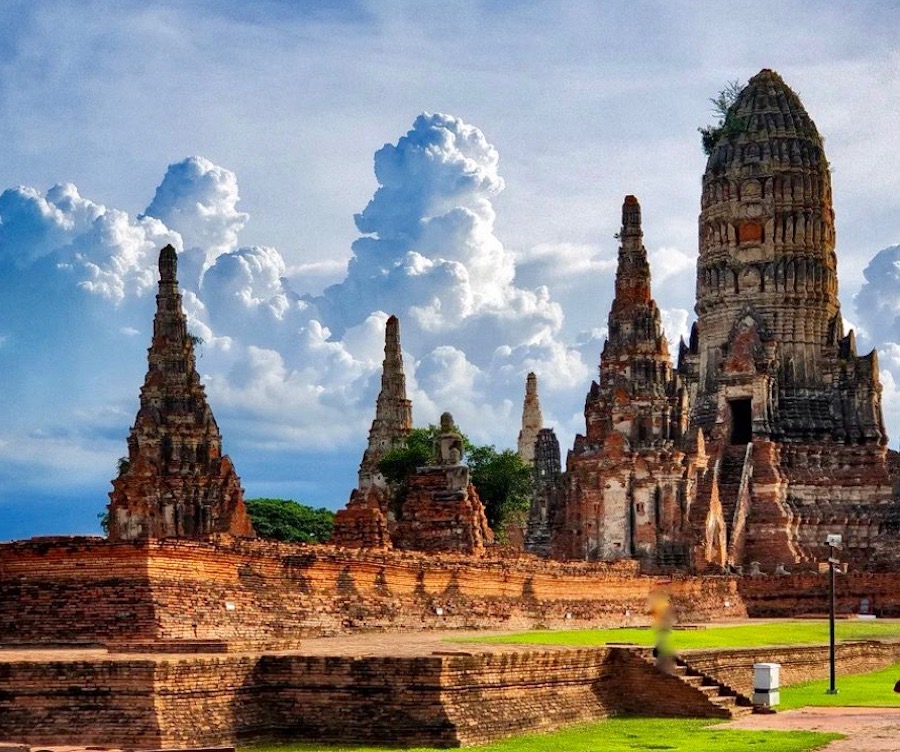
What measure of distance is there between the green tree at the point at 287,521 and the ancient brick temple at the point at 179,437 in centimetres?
2366

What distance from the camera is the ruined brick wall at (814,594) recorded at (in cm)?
5419

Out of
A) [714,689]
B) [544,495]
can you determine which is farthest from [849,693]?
[544,495]

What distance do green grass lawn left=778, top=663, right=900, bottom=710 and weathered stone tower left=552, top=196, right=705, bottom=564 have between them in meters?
23.2

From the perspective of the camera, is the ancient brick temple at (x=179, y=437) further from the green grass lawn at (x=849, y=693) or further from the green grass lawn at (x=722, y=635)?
the green grass lawn at (x=849, y=693)

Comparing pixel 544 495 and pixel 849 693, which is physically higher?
pixel 544 495

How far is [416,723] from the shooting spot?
61.3 ft

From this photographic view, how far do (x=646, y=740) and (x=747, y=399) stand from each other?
4559 centimetres

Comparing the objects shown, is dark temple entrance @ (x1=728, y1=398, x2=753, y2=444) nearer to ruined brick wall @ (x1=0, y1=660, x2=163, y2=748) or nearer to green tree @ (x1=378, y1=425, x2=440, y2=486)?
green tree @ (x1=378, y1=425, x2=440, y2=486)

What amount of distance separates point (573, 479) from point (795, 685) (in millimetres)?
28142

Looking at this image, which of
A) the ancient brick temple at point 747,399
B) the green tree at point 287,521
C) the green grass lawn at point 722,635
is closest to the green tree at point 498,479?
the ancient brick temple at point 747,399

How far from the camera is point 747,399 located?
211 ft

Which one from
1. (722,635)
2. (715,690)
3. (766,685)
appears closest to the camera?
(715,690)

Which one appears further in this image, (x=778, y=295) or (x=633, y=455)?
(x=778, y=295)

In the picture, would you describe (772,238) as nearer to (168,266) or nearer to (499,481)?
(499,481)
